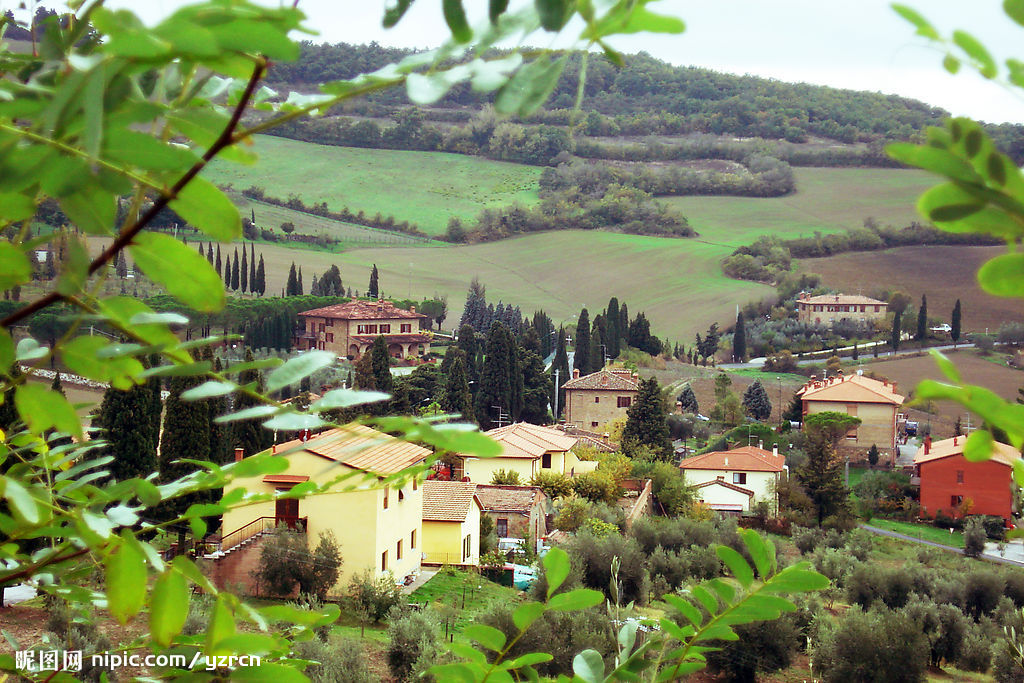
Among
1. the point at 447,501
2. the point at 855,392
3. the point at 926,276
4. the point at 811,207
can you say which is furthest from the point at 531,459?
the point at 811,207

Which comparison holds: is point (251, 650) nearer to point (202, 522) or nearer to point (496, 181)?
point (202, 522)

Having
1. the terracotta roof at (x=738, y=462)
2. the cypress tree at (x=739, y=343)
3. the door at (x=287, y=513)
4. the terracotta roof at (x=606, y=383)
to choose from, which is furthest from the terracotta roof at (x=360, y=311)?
the door at (x=287, y=513)

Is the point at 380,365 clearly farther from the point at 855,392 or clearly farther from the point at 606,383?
the point at 855,392

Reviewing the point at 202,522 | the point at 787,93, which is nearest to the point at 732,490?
the point at 202,522

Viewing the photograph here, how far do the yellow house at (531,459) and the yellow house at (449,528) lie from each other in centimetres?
236

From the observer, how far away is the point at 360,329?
96.3 feet

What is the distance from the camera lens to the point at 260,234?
42.5 m

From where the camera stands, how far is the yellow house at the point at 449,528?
1178 cm

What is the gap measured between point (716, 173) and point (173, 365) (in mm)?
58536

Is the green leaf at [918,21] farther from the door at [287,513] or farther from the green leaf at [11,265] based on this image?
the door at [287,513]

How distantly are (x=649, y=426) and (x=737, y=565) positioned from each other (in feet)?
63.6

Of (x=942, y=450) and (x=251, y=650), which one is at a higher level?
(x=251, y=650)

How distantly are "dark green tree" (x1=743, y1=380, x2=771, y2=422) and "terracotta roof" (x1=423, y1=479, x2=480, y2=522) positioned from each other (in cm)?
1572

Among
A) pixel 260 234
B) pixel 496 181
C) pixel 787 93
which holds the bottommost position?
pixel 260 234
